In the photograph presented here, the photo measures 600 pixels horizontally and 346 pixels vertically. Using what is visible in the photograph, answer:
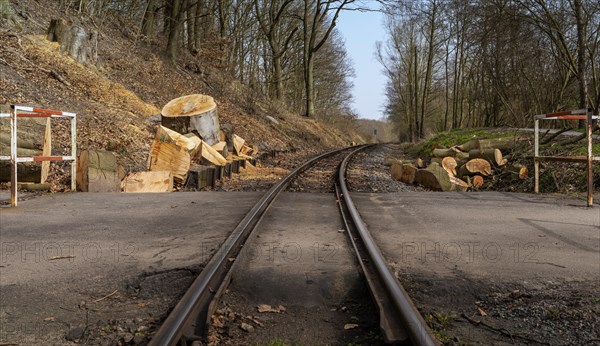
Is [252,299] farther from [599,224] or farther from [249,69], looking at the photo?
[249,69]

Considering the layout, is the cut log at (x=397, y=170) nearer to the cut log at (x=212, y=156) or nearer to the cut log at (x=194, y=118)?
the cut log at (x=212, y=156)

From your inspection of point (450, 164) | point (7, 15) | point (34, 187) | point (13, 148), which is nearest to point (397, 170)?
point (450, 164)

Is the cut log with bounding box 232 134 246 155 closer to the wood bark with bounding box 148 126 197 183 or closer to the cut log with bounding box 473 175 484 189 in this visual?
the wood bark with bounding box 148 126 197 183

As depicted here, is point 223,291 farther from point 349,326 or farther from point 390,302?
point 390,302

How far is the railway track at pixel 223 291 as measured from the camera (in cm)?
265

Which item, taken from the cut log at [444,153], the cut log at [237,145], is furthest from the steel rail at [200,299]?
the cut log at [444,153]

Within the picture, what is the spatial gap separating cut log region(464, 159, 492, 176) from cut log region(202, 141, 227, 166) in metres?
5.91

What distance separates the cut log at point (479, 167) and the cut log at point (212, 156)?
19.4 ft

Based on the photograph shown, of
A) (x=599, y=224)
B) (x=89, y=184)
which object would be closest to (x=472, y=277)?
(x=599, y=224)

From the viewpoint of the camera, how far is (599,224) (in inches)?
225

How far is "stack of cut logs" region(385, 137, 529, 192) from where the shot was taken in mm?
10793

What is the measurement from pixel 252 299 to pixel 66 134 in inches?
342

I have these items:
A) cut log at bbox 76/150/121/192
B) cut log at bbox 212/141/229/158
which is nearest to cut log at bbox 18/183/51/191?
cut log at bbox 76/150/121/192

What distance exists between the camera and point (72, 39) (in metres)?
15.2
